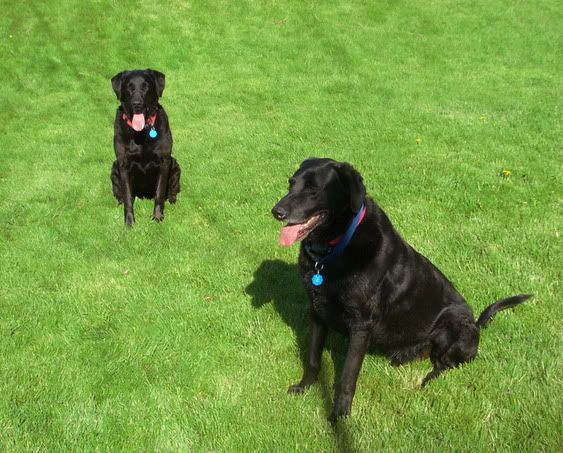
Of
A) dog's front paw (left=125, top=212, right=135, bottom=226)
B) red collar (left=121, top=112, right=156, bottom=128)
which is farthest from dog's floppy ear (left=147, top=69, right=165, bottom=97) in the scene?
dog's front paw (left=125, top=212, right=135, bottom=226)

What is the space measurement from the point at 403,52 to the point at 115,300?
13078 mm

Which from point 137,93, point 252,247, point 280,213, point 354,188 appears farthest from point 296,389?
point 137,93

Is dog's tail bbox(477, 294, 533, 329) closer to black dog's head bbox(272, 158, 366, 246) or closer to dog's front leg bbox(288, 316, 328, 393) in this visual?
dog's front leg bbox(288, 316, 328, 393)

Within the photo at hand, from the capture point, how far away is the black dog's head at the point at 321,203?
3.22 m

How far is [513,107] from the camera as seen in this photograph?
10.7 meters

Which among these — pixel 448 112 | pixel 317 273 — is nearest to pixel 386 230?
pixel 317 273

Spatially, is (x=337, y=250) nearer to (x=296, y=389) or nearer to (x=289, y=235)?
(x=289, y=235)

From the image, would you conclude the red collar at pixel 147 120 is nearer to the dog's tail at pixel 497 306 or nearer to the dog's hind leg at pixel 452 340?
the dog's hind leg at pixel 452 340

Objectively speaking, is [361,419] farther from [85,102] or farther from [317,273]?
[85,102]

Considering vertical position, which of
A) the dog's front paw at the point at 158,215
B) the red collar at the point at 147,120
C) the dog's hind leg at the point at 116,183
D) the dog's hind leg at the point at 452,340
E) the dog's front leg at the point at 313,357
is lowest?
the dog's hind leg at the point at 116,183

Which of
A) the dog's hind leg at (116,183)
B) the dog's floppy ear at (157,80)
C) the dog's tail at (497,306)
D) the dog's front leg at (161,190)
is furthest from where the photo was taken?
the dog's hind leg at (116,183)

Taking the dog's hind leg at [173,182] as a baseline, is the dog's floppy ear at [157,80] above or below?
above

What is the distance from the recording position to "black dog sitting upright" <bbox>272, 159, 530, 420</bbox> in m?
3.28

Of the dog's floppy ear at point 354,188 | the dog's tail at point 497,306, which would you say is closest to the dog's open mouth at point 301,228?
the dog's floppy ear at point 354,188
